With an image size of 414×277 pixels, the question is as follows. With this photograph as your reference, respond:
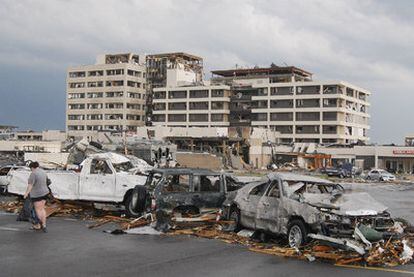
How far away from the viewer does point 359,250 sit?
10.4m

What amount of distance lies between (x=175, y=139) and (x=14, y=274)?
89600 mm

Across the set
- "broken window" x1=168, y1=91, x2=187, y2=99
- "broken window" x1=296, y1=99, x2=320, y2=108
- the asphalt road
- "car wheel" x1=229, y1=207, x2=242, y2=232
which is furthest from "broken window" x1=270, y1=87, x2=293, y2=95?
the asphalt road

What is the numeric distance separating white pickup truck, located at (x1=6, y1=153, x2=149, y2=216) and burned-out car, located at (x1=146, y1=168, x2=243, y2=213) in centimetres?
180

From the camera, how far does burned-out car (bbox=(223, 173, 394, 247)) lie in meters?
11.2

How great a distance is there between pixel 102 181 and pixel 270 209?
7760mm

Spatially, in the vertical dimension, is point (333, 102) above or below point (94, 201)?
above

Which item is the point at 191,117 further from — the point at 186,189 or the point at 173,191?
the point at 173,191

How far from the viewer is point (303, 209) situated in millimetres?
11625

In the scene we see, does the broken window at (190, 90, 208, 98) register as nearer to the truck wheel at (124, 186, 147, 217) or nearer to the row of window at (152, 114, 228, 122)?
the row of window at (152, 114, 228, 122)

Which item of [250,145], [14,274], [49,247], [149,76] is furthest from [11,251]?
[149,76]

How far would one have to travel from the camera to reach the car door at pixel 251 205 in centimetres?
1343

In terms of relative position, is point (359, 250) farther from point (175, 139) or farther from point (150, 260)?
point (175, 139)

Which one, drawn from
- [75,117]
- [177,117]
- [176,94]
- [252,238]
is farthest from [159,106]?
[252,238]

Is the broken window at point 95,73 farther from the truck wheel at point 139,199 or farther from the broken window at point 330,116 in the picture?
the truck wheel at point 139,199
